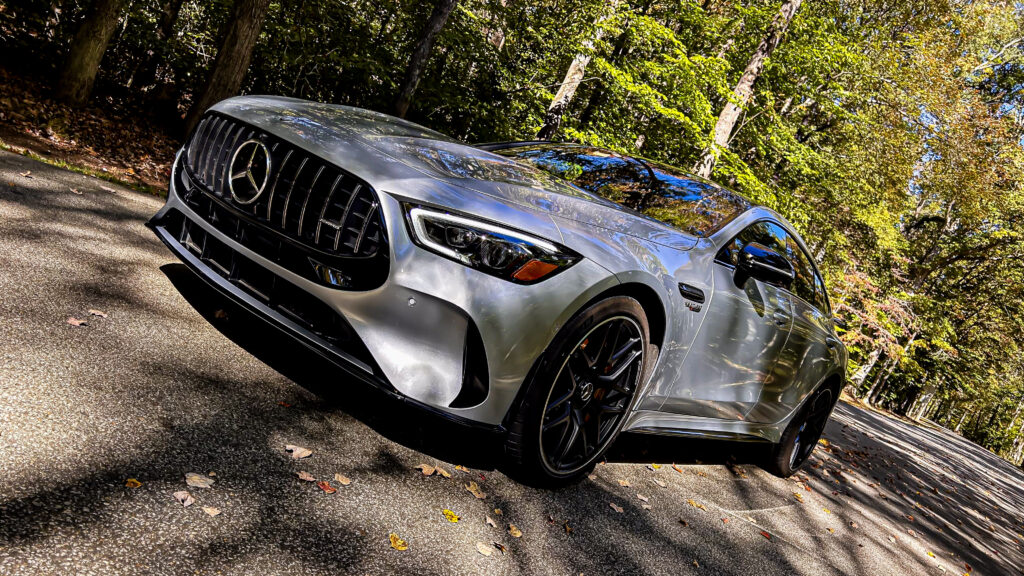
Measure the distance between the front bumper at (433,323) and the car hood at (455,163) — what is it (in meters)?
0.37

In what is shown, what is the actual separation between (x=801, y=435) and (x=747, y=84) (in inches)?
290

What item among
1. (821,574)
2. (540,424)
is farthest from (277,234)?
(821,574)

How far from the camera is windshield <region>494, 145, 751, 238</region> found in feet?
12.7

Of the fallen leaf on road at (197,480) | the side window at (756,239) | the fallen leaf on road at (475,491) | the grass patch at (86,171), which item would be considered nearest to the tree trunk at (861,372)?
the side window at (756,239)

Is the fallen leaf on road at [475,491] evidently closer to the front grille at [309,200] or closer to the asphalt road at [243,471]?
the asphalt road at [243,471]

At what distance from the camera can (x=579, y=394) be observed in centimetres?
319

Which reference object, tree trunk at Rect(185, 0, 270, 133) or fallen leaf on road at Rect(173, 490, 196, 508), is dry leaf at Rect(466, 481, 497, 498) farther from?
tree trunk at Rect(185, 0, 270, 133)

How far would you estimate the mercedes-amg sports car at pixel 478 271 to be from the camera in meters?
2.66

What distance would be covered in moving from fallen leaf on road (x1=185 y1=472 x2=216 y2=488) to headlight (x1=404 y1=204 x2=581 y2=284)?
3.51ft

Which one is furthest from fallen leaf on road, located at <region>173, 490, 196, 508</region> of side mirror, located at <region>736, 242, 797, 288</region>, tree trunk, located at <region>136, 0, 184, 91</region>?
tree trunk, located at <region>136, 0, 184, 91</region>

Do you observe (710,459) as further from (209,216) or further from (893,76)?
(893,76)

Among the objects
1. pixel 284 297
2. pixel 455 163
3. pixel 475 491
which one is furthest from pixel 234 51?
pixel 475 491

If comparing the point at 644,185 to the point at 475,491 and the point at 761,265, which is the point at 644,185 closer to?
the point at 761,265

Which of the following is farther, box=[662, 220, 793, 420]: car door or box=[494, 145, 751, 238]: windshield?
box=[494, 145, 751, 238]: windshield
